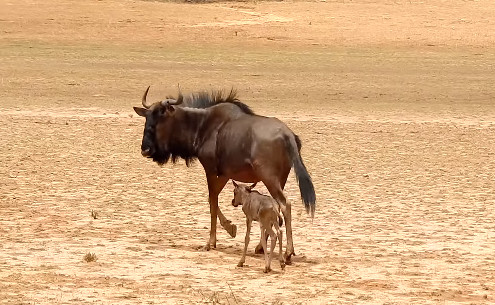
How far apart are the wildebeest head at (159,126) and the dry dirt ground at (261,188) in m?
0.86

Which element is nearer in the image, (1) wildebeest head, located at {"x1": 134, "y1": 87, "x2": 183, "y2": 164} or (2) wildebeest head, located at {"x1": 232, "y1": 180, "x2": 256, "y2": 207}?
(2) wildebeest head, located at {"x1": 232, "y1": 180, "x2": 256, "y2": 207}

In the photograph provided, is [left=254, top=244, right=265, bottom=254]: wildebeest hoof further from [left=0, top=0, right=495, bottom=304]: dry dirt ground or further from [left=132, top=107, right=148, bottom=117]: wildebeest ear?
[left=132, top=107, right=148, bottom=117]: wildebeest ear

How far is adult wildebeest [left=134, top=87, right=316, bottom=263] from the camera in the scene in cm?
1107

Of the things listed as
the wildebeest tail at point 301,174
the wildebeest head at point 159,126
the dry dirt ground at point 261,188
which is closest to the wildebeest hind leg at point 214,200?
the dry dirt ground at point 261,188

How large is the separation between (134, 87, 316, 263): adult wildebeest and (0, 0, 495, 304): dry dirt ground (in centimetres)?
63

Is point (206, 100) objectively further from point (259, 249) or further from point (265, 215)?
point (265, 215)

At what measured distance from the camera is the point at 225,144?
1146 centimetres

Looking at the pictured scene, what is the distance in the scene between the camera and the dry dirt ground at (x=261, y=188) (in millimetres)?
10234

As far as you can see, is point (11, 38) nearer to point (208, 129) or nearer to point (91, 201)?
point (91, 201)

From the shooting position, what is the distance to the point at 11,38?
123ft

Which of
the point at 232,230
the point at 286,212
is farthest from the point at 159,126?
the point at 286,212

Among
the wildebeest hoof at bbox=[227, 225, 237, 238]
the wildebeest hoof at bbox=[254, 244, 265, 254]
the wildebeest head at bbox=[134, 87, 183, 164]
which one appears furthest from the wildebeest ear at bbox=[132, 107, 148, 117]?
the wildebeest hoof at bbox=[254, 244, 265, 254]

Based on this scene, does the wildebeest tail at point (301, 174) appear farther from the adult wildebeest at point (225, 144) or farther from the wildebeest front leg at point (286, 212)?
the wildebeest front leg at point (286, 212)

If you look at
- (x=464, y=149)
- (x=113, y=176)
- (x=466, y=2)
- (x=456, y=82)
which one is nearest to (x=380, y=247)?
(x=113, y=176)
